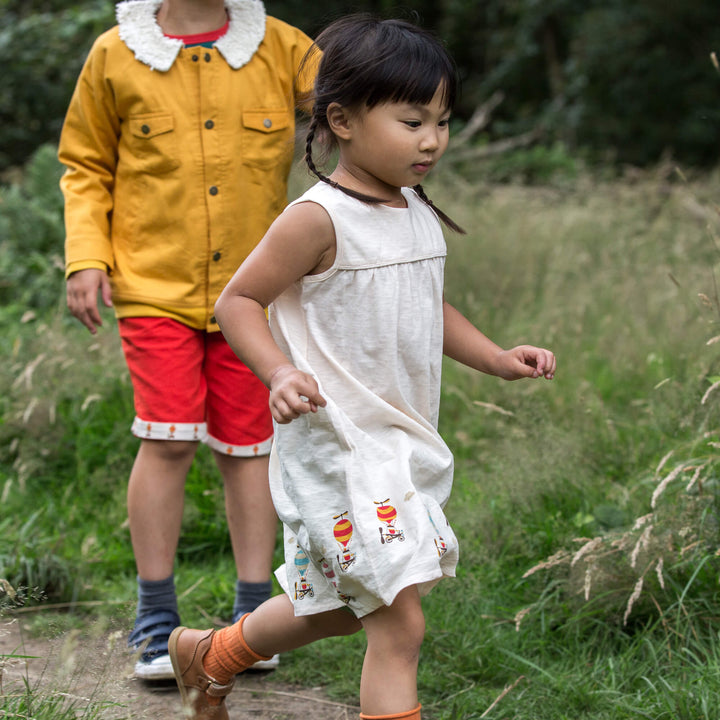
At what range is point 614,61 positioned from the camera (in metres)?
14.1

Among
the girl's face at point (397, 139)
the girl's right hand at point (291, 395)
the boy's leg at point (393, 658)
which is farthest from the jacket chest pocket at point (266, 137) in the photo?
the boy's leg at point (393, 658)

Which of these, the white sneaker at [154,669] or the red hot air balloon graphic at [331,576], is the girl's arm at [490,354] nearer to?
the red hot air balloon graphic at [331,576]

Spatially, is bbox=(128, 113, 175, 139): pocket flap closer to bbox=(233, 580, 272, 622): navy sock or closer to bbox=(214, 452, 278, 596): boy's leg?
bbox=(214, 452, 278, 596): boy's leg

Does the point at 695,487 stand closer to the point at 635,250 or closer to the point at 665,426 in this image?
the point at 665,426

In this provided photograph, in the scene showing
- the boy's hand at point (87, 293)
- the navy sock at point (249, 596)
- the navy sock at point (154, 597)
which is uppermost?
the boy's hand at point (87, 293)

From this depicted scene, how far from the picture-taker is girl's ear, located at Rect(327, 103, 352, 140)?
207cm

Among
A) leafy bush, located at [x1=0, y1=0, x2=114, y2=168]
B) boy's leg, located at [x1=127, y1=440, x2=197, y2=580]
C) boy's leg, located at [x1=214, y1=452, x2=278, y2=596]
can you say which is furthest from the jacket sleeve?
leafy bush, located at [x1=0, y1=0, x2=114, y2=168]

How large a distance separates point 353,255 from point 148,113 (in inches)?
41.5

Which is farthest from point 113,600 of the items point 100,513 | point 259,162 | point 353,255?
point 353,255

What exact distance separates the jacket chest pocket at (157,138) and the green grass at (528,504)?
119 cm

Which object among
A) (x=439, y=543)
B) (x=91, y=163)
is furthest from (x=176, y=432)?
(x=439, y=543)

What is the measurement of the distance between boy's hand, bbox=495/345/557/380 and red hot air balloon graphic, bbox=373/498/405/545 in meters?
0.44

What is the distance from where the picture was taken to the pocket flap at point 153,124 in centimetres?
275

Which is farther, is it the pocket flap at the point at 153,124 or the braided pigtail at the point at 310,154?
the pocket flap at the point at 153,124
